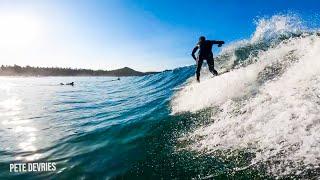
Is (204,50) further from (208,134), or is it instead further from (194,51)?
(208,134)

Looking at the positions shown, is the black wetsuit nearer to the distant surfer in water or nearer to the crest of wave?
the distant surfer in water

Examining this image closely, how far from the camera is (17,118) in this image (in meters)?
16.2

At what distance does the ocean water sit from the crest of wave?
0.02m

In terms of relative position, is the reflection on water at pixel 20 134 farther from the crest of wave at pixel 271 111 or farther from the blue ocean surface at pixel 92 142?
the crest of wave at pixel 271 111

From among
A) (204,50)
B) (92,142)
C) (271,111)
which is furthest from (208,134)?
(204,50)

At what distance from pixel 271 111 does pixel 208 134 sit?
158cm

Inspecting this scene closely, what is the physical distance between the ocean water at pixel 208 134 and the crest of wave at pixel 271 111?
0.06ft

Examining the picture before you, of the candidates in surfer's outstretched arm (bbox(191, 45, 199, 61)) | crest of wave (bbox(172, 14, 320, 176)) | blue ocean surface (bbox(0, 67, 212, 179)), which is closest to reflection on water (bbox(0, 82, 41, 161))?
blue ocean surface (bbox(0, 67, 212, 179))

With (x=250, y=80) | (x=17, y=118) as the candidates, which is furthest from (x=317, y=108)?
(x=17, y=118)

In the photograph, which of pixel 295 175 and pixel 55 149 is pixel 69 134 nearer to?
pixel 55 149

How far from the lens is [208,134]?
345 inches

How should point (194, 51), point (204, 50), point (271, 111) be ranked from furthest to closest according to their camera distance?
point (194, 51) → point (204, 50) → point (271, 111)

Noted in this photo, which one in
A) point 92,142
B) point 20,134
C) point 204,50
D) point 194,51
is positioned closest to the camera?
point 92,142

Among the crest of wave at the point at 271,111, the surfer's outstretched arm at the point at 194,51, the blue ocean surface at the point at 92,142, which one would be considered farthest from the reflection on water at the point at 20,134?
the surfer's outstretched arm at the point at 194,51
